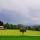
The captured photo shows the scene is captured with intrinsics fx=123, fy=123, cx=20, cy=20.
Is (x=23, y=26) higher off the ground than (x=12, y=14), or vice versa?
(x=12, y=14)

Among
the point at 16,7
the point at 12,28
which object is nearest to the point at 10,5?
the point at 16,7

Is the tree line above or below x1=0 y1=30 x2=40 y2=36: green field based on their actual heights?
above

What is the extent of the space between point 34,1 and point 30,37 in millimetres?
645

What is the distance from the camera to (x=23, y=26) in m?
2.18

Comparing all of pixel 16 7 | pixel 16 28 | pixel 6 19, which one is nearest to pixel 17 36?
pixel 16 28

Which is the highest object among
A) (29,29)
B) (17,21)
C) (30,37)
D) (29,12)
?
(29,12)

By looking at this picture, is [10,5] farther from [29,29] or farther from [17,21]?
[29,29]

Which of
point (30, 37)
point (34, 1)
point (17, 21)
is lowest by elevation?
point (30, 37)

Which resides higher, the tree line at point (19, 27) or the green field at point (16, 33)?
the tree line at point (19, 27)

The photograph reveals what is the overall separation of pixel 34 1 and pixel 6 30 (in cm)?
72

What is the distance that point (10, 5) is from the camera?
2191 mm

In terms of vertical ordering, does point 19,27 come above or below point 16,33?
above

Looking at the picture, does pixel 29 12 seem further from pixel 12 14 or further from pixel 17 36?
pixel 17 36

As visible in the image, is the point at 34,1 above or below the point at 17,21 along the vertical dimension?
above
